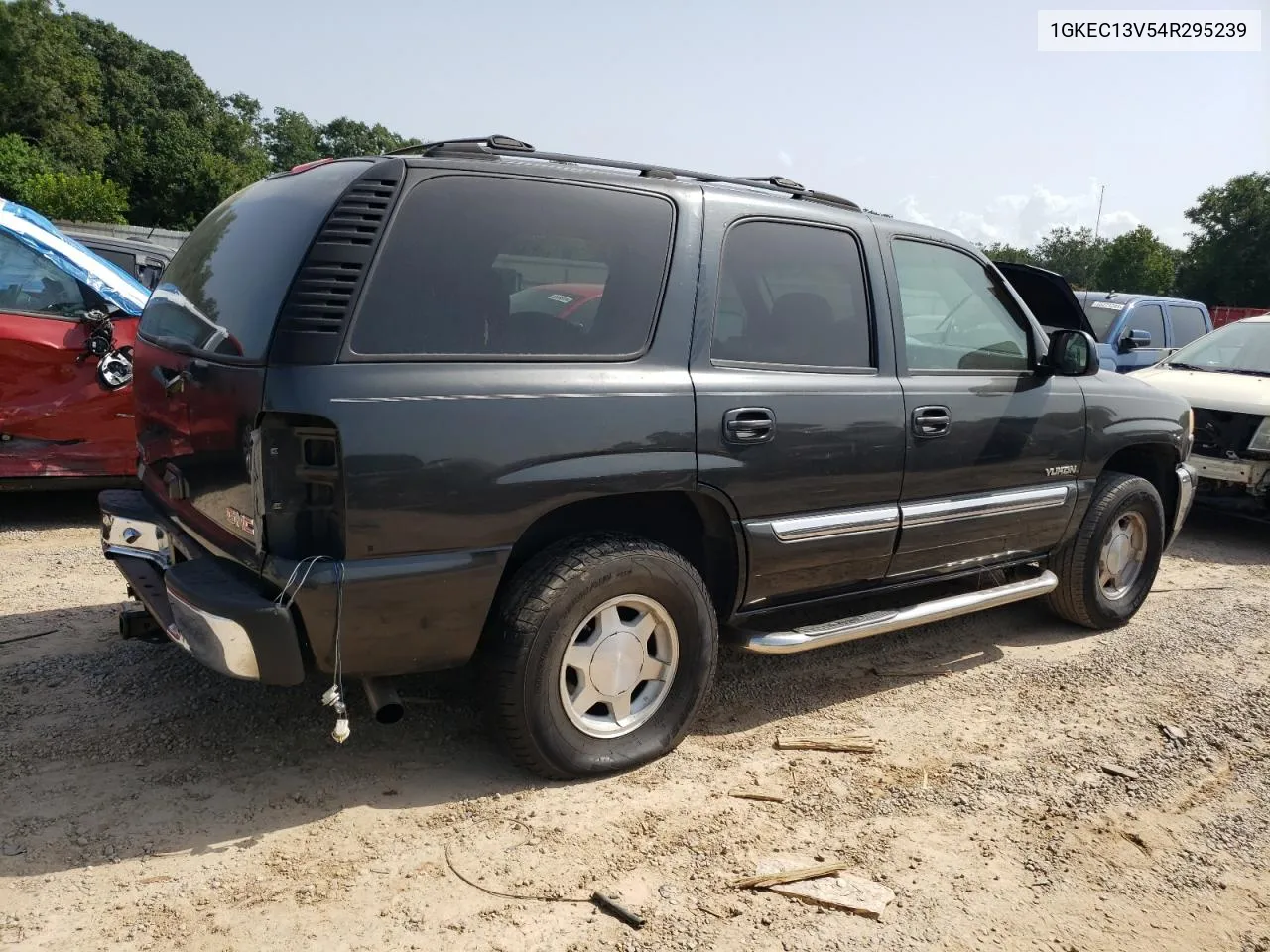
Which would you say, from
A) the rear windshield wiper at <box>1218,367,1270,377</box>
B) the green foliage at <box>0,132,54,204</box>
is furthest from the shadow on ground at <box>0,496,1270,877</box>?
the green foliage at <box>0,132,54,204</box>

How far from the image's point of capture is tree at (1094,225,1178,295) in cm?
5075

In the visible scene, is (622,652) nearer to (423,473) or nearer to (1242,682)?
(423,473)

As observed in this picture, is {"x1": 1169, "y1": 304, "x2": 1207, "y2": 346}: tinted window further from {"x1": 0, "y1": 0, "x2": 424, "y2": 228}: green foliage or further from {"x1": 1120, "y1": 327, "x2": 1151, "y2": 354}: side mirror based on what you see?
{"x1": 0, "y1": 0, "x2": 424, "y2": 228}: green foliage

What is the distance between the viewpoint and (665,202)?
3.34 m

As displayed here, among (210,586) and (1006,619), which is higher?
(210,586)

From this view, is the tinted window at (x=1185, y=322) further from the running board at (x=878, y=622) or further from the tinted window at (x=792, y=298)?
the tinted window at (x=792, y=298)

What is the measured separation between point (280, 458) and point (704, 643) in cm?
153

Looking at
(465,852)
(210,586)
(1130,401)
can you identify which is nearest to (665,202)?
(210,586)


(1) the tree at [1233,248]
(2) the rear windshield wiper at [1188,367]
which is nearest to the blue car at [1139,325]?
(2) the rear windshield wiper at [1188,367]

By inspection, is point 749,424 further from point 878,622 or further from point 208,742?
point 208,742

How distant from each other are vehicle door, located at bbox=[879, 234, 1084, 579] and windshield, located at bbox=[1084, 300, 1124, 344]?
744 cm

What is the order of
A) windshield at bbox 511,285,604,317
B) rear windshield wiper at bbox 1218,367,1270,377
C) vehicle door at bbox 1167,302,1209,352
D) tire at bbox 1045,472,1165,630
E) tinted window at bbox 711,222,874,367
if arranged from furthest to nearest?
vehicle door at bbox 1167,302,1209,352, rear windshield wiper at bbox 1218,367,1270,377, tire at bbox 1045,472,1165,630, tinted window at bbox 711,222,874,367, windshield at bbox 511,285,604,317

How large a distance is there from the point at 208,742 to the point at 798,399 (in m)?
2.35

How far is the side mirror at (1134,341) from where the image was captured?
1025 cm
